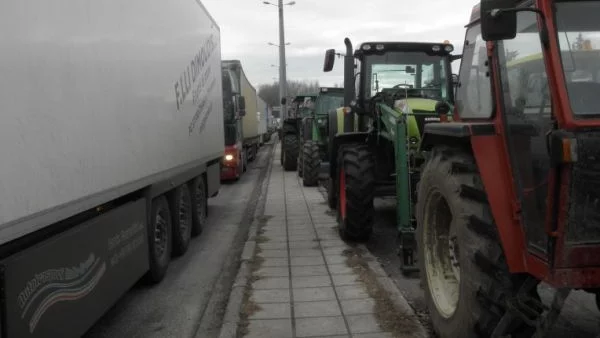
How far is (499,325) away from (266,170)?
17.0m

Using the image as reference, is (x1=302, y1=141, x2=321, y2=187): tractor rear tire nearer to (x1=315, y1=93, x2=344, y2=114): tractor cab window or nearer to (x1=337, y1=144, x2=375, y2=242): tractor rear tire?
(x1=315, y1=93, x2=344, y2=114): tractor cab window

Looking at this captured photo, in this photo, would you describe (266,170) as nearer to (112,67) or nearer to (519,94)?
(112,67)

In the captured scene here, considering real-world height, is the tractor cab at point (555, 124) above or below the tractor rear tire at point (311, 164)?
above

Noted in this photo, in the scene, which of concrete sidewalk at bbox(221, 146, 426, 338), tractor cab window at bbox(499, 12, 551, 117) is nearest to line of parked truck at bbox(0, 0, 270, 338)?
concrete sidewalk at bbox(221, 146, 426, 338)

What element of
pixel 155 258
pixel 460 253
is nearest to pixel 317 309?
pixel 460 253

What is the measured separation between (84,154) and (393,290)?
2.93 m

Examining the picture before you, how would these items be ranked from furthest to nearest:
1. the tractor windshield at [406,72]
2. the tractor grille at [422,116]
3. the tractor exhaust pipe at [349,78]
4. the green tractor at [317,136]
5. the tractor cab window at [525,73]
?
1. the green tractor at [317,136]
2. the tractor windshield at [406,72]
3. the tractor exhaust pipe at [349,78]
4. the tractor grille at [422,116]
5. the tractor cab window at [525,73]

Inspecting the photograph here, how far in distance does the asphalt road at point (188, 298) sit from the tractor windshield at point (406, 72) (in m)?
2.95

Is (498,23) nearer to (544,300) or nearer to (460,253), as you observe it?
(460,253)

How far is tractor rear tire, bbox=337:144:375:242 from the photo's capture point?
6.84 meters

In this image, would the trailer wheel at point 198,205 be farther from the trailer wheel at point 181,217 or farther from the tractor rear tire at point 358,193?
the tractor rear tire at point 358,193

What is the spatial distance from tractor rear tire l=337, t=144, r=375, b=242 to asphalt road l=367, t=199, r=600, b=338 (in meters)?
0.37

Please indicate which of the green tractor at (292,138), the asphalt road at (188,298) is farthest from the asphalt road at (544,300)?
the green tractor at (292,138)

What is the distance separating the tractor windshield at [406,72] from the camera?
25.8 ft
